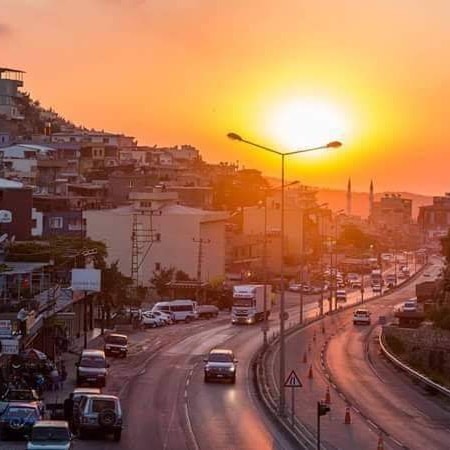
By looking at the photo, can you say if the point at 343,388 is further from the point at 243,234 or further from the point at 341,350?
the point at 243,234

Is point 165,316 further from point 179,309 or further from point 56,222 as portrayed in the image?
point 56,222

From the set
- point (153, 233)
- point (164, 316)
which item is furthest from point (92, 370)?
point (153, 233)

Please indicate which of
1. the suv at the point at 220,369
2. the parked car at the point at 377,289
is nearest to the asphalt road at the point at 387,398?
the suv at the point at 220,369

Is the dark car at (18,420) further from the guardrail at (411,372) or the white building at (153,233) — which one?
the white building at (153,233)

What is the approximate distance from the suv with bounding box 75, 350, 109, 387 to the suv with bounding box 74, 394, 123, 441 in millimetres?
12925

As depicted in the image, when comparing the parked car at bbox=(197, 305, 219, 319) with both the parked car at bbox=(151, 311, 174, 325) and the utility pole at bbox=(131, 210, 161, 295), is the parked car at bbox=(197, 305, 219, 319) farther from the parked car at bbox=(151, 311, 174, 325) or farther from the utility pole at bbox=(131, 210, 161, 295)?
the utility pole at bbox=(131, 210, 161, 295)

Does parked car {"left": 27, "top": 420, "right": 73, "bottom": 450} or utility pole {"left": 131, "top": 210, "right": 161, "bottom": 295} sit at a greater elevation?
utility pole {"left": 131, "top": 210, "right": 161, "bottom": 295}

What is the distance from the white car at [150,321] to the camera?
78750 millimetres

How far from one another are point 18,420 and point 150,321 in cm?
4898

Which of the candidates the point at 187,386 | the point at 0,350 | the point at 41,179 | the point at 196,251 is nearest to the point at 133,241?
the point at 196,251

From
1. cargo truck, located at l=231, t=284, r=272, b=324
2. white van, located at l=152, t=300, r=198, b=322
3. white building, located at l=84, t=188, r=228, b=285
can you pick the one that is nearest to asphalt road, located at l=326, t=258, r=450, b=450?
cargo truck, located at l=231, t=284, r=272, b=324

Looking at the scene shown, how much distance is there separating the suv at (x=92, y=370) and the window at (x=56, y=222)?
62960 mm

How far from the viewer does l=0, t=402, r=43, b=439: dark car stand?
A: 30.4 meters

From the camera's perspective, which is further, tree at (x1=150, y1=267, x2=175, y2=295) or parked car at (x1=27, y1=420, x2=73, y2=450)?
tree at (x1=150, y1=267, x2=175, y2=295)
